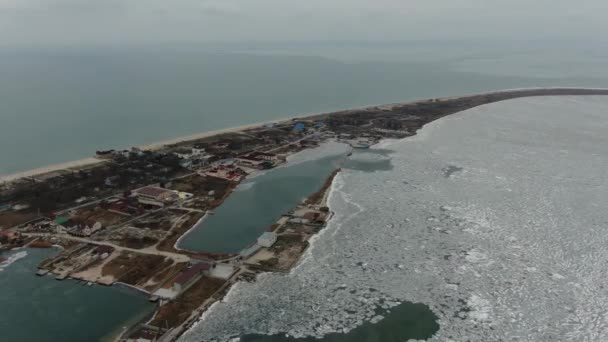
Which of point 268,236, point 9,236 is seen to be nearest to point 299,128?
point 268,236

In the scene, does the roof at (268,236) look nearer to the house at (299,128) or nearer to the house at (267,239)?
the house at (267,239)

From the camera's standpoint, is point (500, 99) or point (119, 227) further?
point (500, 99)

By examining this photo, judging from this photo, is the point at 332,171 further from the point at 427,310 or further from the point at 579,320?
the point at 579,320

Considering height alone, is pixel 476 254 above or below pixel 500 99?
below

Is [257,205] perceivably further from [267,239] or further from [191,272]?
[191,272]

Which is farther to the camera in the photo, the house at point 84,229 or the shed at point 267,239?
the house at point 84,229

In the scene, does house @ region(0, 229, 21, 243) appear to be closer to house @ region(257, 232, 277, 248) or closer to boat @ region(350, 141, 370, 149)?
house @ region(257, 232, 277, 248)

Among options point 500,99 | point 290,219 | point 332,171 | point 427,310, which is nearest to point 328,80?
point 500,99

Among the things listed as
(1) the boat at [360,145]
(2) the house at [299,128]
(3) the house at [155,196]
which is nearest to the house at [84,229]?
(3) the house at [155,196]

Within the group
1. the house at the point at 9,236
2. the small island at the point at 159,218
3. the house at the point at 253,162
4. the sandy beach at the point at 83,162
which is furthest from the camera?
the house at the point at 253,162
